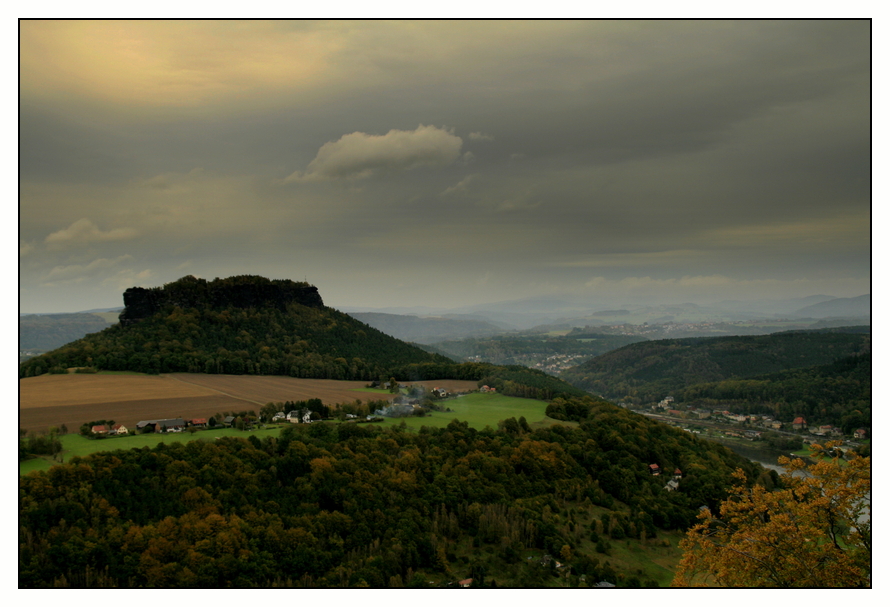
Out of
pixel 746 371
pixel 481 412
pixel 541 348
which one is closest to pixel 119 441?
pixel 481 412

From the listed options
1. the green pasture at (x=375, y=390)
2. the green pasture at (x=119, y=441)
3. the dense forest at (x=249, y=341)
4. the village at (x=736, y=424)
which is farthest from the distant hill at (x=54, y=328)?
the village at (x=736, y=424)

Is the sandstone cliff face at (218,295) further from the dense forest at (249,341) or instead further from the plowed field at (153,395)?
the plowed field at (153,395)

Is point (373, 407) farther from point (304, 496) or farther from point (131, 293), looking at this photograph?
point (131, 293)

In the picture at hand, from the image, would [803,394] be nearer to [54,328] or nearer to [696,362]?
[696,362]

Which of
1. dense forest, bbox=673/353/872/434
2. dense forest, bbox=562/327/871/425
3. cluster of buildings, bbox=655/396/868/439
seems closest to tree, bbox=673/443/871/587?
dense forest, bbox=673/353/872/434

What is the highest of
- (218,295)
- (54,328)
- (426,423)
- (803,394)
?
(218,295)

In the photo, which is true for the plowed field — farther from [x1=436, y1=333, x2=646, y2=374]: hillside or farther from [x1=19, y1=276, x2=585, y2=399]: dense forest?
[x1=436, y1=333, x2=646, y2=374]: hillside

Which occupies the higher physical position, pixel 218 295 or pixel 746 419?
pixel 218 295
